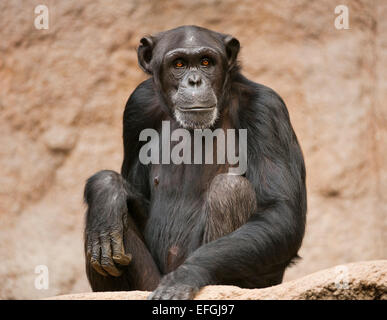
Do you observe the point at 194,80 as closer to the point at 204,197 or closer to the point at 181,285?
the point at 204,197

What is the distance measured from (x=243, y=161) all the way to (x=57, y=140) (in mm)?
3490

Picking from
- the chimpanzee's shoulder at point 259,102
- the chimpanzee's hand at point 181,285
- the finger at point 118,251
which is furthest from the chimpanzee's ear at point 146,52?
the chimpanzee's hand at point 181,285

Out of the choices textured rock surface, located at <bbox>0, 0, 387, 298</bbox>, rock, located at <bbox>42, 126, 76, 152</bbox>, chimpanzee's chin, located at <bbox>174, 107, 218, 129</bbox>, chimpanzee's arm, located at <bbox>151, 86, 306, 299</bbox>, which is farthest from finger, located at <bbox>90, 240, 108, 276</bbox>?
rock, located at <bbox>42, 126, 76, 152</bbox>

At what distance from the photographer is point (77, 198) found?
8867 millimetres

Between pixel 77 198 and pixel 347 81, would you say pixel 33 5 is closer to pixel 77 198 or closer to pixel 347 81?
pixel 77 198

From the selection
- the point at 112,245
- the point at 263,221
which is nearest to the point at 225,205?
the point at 263,221

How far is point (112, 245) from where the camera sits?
5641 mm

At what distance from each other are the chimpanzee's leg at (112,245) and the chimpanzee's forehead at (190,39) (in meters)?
1.02

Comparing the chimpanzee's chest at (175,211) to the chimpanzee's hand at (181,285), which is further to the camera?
the chimpanzee's chest at (175,211)

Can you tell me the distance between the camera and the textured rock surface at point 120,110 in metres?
8.73

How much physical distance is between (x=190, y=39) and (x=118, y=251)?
5.17ft

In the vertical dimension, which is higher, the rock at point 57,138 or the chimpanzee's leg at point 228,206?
the rock at point 57,138

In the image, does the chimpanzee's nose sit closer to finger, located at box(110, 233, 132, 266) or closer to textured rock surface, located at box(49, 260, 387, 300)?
finger, located at box(110, 233, 132, 266)

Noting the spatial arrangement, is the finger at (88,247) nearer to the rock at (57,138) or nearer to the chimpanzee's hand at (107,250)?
the chimpanzee's hand at (107,250)
